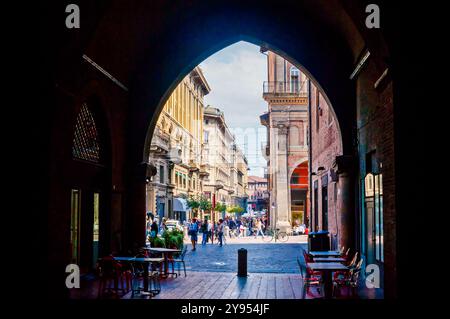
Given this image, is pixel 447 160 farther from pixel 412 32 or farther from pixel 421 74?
pixel 412 32

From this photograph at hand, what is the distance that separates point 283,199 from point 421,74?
105 feet

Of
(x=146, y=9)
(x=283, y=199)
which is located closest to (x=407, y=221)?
(x=146, y=9)

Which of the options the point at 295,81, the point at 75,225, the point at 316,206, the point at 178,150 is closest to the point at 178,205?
the point at 178,150

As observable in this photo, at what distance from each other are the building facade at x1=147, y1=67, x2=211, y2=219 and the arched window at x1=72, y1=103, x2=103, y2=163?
24277mm

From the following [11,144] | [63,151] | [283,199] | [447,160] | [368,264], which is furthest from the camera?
[283,199]

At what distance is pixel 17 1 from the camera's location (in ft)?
26.8

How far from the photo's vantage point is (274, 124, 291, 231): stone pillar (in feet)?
127

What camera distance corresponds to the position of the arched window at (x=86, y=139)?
12547mm

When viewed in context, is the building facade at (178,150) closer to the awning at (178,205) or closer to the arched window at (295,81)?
the awning at (178,205)

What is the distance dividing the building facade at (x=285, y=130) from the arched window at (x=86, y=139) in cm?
2663

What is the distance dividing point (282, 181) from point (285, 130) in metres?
3.66

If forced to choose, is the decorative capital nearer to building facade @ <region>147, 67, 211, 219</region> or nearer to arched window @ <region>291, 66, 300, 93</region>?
building facade @ <region>147, 67, 211, 219</region>

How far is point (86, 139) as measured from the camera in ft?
42.8

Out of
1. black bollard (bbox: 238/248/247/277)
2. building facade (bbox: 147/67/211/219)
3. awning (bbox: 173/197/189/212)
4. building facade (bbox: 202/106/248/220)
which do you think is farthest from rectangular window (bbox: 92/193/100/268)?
building facade (bbox: 202/106/248/220)
